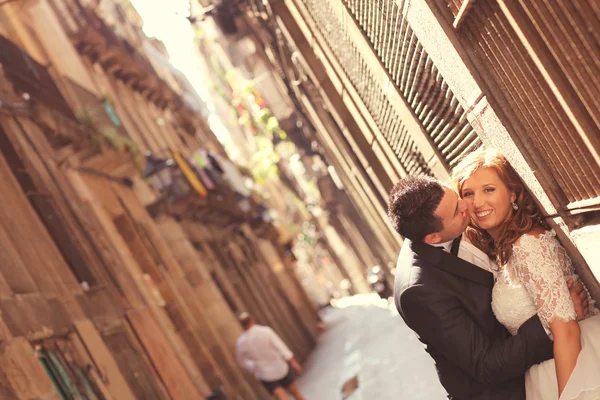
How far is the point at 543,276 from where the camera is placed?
9.93 ft

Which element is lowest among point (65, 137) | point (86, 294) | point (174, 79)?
point (86, 294)

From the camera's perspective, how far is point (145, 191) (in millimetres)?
15266

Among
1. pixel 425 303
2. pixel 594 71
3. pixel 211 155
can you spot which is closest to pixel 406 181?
pixel 425 303

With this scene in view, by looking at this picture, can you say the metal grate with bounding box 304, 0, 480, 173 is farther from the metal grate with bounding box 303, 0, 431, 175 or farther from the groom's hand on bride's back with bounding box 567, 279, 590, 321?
the groom's hand on bride's back with bounding box 567, 279, 590, 321

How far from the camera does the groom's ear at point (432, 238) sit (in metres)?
3.25

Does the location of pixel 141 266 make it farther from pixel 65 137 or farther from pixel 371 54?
pixel 371 54

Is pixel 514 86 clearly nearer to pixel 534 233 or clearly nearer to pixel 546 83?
pixel 546 83

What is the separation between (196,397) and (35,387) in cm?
531

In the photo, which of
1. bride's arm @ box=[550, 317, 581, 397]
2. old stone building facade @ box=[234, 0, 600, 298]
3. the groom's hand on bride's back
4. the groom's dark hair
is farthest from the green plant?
bride's arm @ box=[550, 317, 581, 397]

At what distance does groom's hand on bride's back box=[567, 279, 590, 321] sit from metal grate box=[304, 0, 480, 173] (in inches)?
64.1

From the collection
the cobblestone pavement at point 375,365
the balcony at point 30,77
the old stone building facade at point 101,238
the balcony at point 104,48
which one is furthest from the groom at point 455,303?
the balcony at point 104,48

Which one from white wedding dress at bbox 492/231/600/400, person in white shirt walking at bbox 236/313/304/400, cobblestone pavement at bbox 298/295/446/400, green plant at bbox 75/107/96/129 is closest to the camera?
white wedding dress at bbox 492/231/600/400

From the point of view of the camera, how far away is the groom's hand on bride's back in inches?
122

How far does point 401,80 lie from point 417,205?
116 inches
